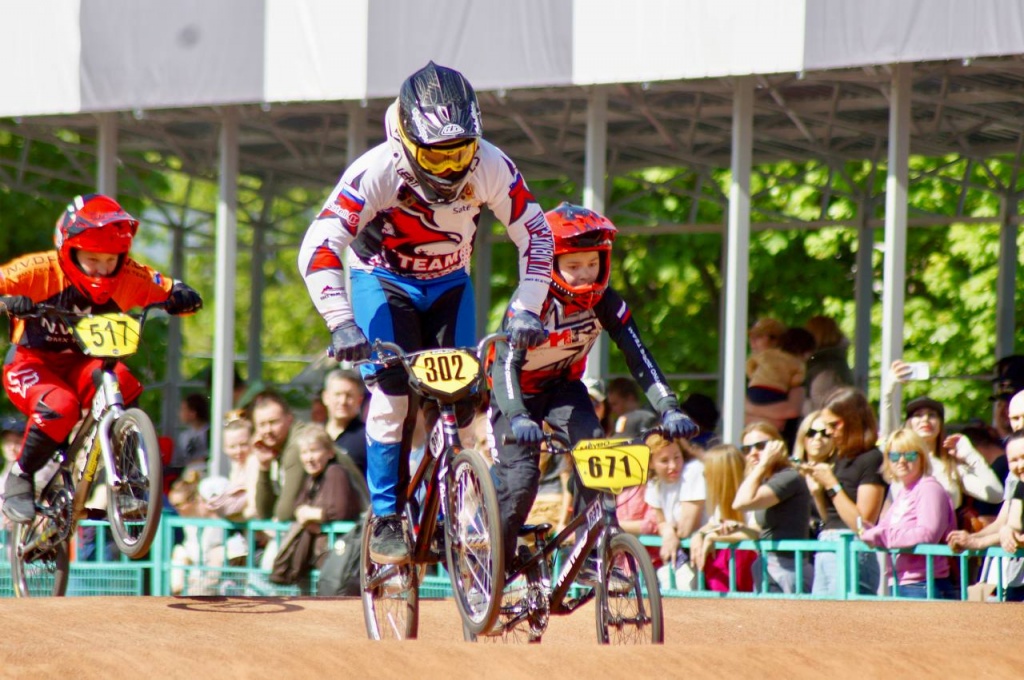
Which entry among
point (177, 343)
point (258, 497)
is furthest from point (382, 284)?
point (177, 343)

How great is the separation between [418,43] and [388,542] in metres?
7.20

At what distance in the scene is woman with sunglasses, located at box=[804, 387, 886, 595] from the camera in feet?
30.6

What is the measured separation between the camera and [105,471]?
28.1 feet

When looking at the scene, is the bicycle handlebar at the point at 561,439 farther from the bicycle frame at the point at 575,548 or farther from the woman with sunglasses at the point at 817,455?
the woman with sunglasses at the point at 817,455

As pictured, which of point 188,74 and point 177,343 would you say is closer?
point 188,74

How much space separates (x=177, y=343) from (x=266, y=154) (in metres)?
3.04

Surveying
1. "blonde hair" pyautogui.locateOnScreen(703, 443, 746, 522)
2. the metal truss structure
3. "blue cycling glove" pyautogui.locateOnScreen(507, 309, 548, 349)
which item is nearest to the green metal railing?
"blonde hair" pyautogui.locateOnScreen(703, 443, 746, 522)

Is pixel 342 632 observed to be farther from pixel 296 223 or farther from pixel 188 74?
pixel 296 223

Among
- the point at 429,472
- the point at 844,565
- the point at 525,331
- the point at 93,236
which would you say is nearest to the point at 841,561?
the point at 844,565

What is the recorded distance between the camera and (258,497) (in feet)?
35.6

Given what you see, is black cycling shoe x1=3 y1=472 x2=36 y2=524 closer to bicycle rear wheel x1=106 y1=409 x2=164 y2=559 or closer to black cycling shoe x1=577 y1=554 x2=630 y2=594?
bicycle rear wheel x1=106 y1=409 x2=164 y2=559

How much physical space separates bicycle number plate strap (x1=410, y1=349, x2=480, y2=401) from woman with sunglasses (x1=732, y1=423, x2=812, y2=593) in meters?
3.49

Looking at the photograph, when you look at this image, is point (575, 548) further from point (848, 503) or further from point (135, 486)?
point (848, 503)

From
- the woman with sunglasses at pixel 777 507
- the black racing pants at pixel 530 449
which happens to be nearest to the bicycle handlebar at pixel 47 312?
the black racing pants at pixel 530 449
